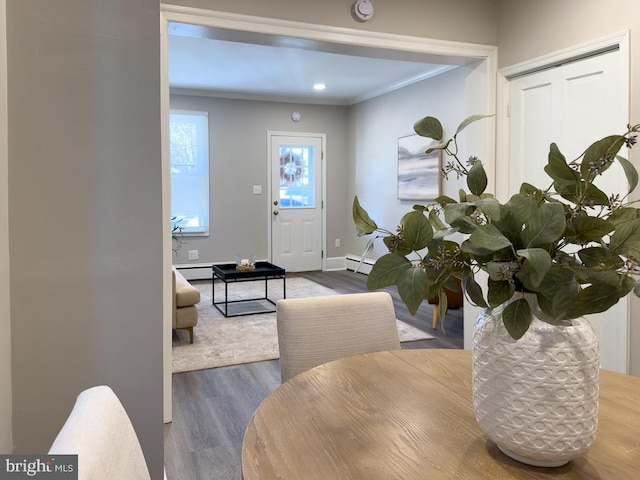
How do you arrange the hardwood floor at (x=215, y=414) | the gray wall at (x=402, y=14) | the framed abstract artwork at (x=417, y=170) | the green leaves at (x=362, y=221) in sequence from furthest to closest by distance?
the framed abstract artwork at (x=417, y=170) < the gray wall at (x=402, y=14) < the hardwood floor at (x=215, y=414) < the green leaves at (x=362, y=221)

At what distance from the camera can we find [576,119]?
9.62 feet

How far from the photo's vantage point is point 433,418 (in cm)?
105

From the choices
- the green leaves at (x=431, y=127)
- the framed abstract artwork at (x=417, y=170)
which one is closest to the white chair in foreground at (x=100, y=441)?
the green leaves at (x=431, y=127)

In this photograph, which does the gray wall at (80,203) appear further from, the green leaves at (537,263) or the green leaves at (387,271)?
the green leaves at (537,263)

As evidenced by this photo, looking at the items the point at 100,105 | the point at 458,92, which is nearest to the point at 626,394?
the point at 100,105

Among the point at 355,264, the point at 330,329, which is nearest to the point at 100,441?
the point at 330,329

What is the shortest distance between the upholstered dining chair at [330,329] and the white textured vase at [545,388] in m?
0.82

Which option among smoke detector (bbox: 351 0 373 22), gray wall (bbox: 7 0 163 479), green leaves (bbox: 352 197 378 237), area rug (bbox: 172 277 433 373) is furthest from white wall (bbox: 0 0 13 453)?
smoke detector (bbox: 351 0 373 22)

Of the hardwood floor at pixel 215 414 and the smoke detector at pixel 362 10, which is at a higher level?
the smoke detector at pixel 362 10

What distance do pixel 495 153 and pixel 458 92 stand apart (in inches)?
84.4

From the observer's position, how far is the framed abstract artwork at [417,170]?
5.75 m

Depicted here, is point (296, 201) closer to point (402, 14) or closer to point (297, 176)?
point (297, 176)

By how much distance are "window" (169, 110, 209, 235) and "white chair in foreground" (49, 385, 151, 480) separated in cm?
635

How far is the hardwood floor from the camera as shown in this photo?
223cm
